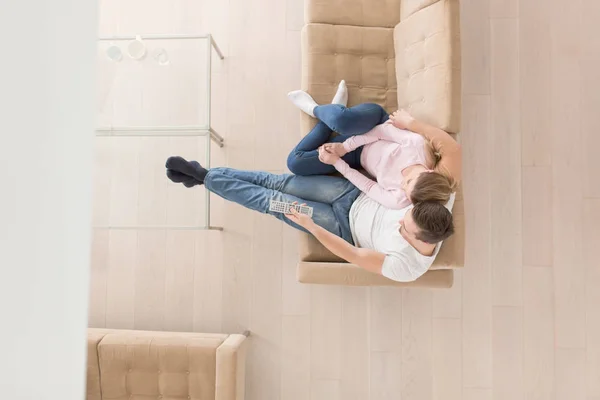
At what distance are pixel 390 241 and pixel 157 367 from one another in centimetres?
143

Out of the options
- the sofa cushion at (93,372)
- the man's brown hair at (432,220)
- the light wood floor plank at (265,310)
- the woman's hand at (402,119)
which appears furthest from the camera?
the light wood floor plank at (265,310)

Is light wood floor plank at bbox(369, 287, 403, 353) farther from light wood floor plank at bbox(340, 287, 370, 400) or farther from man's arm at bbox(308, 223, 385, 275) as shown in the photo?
man's arm at bbox(308, 223, 385, 275)

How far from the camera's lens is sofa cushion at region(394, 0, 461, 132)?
2.24 metres

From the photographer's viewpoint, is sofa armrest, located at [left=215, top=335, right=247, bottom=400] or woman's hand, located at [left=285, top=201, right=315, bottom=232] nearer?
woman's hand, located at [left=285, top=201, right=315, bottom=232]

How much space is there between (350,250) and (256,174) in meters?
0.71

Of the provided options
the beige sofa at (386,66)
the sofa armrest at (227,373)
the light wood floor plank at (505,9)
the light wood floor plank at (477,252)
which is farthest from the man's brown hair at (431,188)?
the light wood floor plank at (505,9)

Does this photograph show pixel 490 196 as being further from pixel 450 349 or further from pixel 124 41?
pixel 124 41

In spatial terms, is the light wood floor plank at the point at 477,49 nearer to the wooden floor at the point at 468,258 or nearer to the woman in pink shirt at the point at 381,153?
the wooden floor at the point at 468,258

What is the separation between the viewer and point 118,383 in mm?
2631

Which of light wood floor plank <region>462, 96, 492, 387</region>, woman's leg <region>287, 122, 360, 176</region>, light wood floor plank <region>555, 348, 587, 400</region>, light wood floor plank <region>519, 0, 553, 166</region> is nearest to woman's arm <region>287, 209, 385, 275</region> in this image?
woman's leg <region>287, 122, 360, 176</region>

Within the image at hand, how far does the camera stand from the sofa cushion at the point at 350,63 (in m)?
2.59

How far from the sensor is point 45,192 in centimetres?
54

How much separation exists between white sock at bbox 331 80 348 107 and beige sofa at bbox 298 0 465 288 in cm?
7

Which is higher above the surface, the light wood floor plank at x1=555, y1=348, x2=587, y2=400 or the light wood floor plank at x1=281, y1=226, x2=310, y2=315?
the light wood floor plank at x1=281, y1=226, x2=310, y2=315
